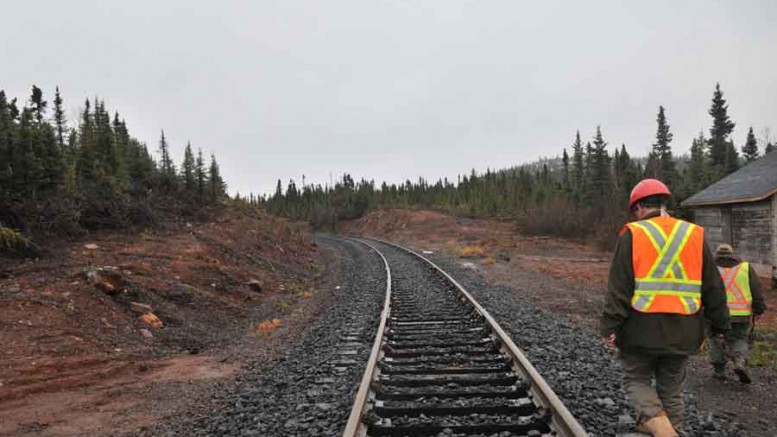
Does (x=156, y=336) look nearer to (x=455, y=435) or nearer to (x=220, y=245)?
(x=455, y=435)

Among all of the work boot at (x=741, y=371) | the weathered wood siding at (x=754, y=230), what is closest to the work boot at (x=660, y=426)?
the work boot at (x=741, y=371)

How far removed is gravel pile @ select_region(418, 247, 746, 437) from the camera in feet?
13.5

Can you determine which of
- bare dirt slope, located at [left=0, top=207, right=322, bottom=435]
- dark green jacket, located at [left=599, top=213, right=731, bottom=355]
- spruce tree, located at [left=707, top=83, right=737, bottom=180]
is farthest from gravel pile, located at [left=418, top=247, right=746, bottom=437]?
spruce tree, located at [left=707, top=83, right=737, bottom=180]

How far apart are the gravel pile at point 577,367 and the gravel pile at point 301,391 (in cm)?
206

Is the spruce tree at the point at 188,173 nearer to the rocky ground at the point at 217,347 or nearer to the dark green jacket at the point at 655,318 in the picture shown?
the rocky ground at the point at 217,347

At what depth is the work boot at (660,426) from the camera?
3.35 m

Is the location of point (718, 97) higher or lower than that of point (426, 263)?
higher

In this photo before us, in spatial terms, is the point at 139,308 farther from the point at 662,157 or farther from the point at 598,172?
the point at 662,157

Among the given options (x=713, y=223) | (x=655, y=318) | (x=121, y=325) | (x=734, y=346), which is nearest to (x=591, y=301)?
(x=734, y=346)

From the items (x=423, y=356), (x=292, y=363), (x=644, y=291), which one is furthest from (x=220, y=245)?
(x=644, y=291)

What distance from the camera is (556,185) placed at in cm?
7881

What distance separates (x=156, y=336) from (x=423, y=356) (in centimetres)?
487

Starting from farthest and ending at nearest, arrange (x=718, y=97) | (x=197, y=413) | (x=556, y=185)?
(x=556, y=185)
(x=718, y=97)
(x=197, y=413)

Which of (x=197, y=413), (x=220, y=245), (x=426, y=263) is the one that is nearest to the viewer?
(x=197, y=413)
